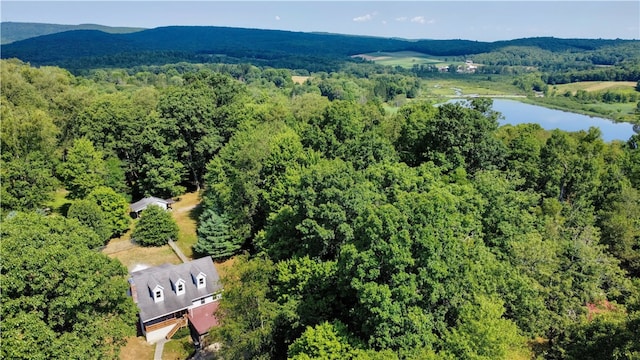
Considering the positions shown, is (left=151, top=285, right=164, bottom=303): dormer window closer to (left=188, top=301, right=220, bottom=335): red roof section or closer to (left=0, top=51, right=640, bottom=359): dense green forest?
(left=188, top=301, right=220, bottom=335): red roof section

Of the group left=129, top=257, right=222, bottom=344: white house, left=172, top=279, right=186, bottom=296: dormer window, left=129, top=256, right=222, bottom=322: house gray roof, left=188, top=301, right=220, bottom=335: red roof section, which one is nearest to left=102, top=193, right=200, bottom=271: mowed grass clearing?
left=129, top=256, right=222, bottom=322: house gray roof

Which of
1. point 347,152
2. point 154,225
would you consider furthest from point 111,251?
point 347,152

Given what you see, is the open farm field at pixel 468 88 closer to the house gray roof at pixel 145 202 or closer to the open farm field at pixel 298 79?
the open farm field at pixel 298 79

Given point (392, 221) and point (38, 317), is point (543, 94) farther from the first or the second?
point (38, 317)

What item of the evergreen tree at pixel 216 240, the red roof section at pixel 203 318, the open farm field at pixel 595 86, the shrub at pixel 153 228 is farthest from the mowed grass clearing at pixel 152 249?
the open farm field at pixel 595 86

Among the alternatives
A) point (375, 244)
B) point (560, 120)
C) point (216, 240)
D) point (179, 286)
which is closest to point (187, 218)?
point (216, 240)

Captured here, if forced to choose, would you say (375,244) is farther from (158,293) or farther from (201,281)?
(158,293)

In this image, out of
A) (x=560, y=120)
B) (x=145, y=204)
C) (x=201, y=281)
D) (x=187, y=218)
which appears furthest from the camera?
(x=560, y=120)
